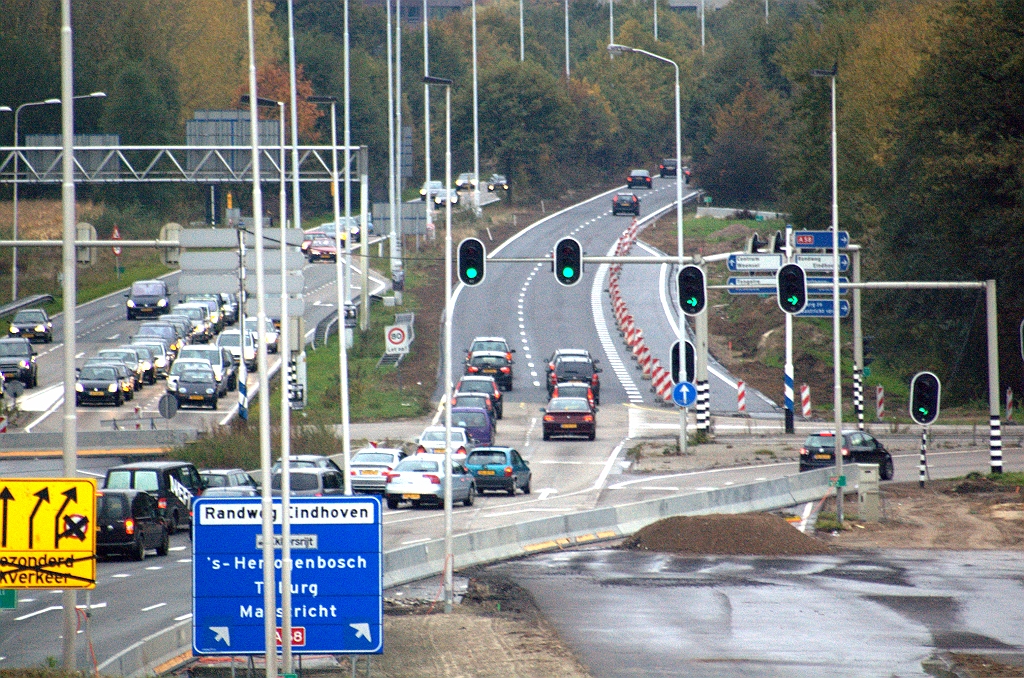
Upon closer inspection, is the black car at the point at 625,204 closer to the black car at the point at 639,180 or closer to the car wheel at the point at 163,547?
the black car at the point at 639,180

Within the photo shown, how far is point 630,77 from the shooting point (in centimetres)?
14625

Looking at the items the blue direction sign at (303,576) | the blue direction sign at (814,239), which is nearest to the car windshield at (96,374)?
the blue direction sign at (814,239)

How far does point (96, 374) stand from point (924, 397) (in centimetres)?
2945

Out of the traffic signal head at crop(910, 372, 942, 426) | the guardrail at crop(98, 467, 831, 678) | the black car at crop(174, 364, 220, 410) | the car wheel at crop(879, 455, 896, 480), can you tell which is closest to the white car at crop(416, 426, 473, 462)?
the guardrail at crop(98, 467, 831, 678)

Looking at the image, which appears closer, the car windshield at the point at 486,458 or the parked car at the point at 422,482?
the parked car at the point at 422,482

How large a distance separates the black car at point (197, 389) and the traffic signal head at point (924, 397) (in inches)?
1011

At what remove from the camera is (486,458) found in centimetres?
3981

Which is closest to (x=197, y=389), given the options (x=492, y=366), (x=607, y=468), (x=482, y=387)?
(x=482, y=387)

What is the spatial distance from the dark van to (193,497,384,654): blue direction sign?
54.2 ft

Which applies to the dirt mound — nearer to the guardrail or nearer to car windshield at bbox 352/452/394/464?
the guardrail

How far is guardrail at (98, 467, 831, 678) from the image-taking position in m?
18.6

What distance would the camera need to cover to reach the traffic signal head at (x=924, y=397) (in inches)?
1512

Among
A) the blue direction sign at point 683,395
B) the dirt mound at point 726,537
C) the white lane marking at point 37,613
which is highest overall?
the blue direction sign at point 683,395

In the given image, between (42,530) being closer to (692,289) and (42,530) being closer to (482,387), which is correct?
(692,289)
